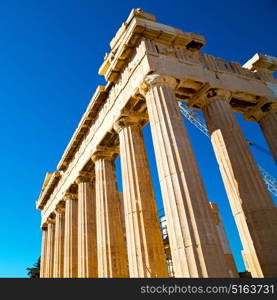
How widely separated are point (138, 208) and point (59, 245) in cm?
1955

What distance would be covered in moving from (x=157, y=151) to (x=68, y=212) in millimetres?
19141

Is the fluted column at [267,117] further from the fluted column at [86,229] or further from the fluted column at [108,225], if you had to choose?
the fluted column at [86,229]

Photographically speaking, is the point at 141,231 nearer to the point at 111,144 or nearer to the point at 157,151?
the point at 157,151

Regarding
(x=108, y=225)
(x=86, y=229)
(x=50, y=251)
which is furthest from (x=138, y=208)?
(x=50, y=251)

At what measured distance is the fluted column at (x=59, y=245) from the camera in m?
31.6

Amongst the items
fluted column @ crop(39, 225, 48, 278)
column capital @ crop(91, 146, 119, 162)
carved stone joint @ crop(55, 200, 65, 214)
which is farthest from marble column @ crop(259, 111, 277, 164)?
fluted column @ crop(39, 225, 48, 278)

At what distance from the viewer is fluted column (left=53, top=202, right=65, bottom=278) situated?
104ft

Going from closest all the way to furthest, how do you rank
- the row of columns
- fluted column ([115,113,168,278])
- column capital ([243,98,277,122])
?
the row of columns → fluted column ([115,113,168,278]) → column capital ([243,98,277,122])

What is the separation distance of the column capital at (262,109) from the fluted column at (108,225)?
42.8 feet

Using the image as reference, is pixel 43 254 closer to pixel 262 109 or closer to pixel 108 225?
pixel 108 225

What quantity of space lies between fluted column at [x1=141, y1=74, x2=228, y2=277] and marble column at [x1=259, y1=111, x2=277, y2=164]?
32.8 ft

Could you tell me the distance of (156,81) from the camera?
17.3 m

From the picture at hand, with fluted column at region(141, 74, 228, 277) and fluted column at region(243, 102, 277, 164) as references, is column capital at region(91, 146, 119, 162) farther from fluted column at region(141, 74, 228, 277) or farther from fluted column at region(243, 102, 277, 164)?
fluted column at region(243, 102, 277, 164)
